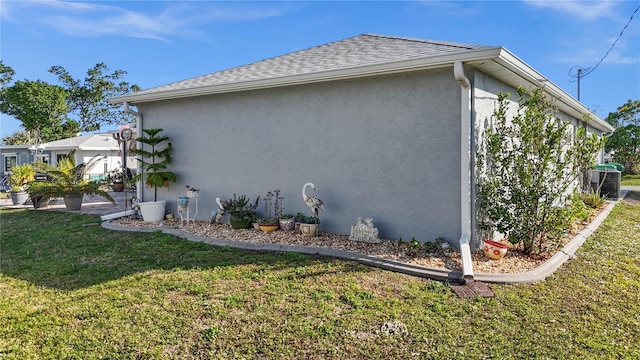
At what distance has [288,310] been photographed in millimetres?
3648

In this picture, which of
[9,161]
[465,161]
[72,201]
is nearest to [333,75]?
[465,161]

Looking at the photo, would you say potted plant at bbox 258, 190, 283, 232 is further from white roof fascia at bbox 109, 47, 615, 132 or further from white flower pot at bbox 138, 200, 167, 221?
white flower pot at bbox 138, 200, 167, 221

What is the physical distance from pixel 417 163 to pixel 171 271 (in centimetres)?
400

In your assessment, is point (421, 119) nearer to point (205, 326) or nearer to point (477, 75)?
point (477, 75)

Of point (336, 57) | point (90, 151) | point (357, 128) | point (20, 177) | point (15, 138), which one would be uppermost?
point (15, 138)

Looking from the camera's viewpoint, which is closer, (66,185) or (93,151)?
(66,185)

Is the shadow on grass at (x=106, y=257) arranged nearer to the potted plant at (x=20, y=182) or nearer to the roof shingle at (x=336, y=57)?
the roof shingle at (x=336, y=57)

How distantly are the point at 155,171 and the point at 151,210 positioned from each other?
92 cm

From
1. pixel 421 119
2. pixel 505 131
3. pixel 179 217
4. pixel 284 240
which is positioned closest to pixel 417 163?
pixel 421 119

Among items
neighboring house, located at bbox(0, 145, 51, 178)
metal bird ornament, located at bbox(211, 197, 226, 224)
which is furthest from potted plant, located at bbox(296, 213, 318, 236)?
neighboring house, located at bbox(0, 145, 51, 178)

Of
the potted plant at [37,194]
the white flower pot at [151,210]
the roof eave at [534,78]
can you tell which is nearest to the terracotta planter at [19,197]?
the potted plant at [37,194]

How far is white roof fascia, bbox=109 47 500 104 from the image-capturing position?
4883 millimetres

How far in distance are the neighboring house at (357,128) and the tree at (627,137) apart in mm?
23272

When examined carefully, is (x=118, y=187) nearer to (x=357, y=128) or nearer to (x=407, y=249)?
(x=357, y=128)
